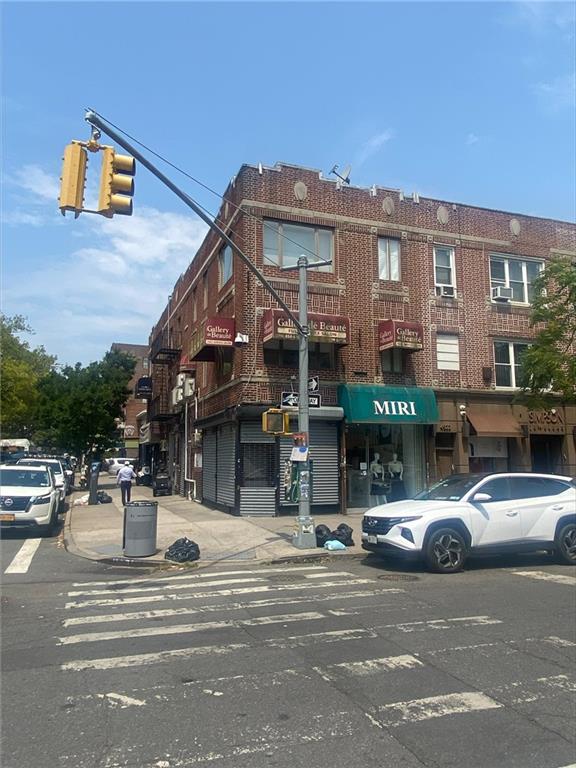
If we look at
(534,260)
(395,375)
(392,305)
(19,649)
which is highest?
(534,260)

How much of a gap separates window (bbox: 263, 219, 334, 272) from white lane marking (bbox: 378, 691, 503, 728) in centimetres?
1530

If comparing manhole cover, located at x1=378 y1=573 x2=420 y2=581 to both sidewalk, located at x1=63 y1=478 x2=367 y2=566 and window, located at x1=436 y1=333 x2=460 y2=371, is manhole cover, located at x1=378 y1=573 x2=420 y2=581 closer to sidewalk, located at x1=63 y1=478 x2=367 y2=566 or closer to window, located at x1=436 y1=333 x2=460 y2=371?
sidewalk, located at x1=63 y1=478 x2=367 y2=566

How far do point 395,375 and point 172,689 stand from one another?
1602 centimetres

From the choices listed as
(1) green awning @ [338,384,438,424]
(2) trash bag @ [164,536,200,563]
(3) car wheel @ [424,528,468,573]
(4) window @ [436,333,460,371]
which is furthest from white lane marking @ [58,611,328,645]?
(4) window @ [436,333,460,371]

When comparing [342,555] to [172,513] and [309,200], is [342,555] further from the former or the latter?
[309,200]

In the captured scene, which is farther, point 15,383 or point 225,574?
point 15,383

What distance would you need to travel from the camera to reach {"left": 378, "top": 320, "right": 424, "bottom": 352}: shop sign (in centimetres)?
1900

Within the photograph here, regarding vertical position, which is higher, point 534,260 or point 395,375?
point 534,260

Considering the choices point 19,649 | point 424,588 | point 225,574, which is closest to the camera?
point 19,649

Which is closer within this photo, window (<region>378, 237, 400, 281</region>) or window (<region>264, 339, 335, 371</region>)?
window (<region>264, 339, 335, 371</region>)

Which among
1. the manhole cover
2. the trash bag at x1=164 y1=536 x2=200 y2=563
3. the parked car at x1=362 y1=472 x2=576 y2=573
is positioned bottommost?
the manhole cover

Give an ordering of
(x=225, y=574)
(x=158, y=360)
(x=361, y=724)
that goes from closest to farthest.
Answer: (x=361, y=724) < (x=225, y=574) < (x=158, y=360)

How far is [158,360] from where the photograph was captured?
32.3 m

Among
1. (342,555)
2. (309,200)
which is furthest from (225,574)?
(309,200)
